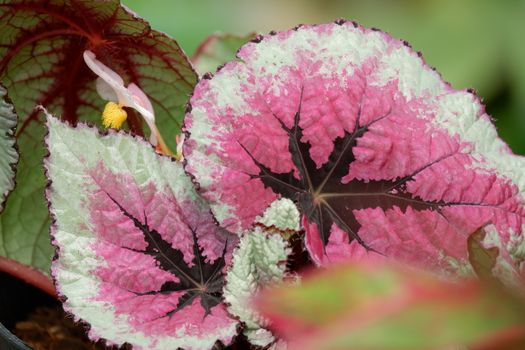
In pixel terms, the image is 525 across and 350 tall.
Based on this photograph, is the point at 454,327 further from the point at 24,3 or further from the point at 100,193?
the point at 24,3

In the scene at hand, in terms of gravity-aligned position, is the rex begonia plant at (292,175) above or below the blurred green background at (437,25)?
below

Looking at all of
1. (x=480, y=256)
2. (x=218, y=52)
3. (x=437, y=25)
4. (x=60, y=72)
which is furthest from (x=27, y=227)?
(x=437, y=25)

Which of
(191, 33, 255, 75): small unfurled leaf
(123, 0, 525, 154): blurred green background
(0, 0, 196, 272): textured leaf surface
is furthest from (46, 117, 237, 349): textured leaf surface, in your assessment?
(123, 0, 525, 154): blurred green background

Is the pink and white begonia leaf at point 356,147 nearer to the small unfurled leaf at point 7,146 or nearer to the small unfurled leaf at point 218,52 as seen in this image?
the small unfurled leaf at point 7,146

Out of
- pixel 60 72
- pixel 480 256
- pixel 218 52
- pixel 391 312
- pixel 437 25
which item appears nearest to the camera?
pixel 391 312

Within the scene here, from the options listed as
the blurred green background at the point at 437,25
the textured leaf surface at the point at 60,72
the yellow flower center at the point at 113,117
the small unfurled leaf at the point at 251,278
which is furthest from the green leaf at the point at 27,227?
the blurred green background at the point at 437,25

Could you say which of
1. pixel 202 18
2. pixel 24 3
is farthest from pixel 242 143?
pixel 202 18

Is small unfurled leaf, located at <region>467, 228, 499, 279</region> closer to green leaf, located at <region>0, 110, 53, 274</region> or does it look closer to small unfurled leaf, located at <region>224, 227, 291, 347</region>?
small unfurled leaf, located at <region>224, 227, 291, 347</region>

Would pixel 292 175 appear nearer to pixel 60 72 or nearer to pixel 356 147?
pixel 356 147
